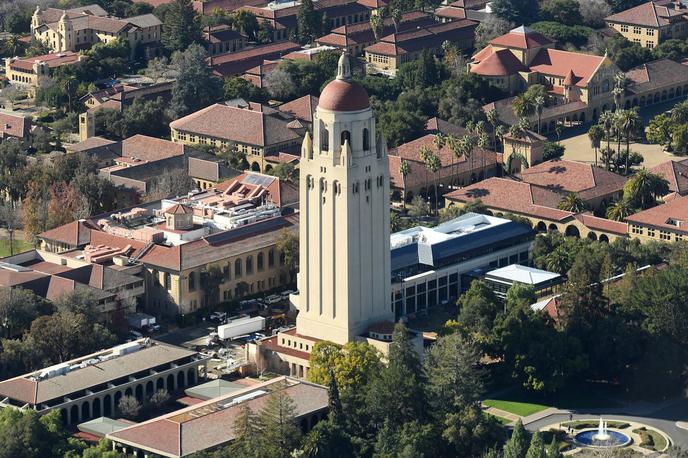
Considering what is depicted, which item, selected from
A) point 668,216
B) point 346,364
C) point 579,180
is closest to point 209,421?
point 346,364

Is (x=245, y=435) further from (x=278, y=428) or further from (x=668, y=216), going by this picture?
(x=668, y=216)

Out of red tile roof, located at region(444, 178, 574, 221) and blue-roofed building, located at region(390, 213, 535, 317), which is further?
red tile roof, located at region(444, 178, 574, 221)

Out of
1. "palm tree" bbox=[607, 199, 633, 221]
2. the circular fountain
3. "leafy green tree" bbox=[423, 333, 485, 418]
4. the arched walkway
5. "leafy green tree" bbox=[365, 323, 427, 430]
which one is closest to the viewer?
"leafy green tree" bbox=[365, 323, 427, 430]

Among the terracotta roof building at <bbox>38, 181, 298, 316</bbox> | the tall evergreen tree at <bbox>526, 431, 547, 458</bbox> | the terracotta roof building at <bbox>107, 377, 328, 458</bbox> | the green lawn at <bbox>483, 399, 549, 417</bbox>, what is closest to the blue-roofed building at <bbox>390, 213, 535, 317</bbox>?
the terracotta roof building at <bbox>38, 181, 298, 316</bbox>

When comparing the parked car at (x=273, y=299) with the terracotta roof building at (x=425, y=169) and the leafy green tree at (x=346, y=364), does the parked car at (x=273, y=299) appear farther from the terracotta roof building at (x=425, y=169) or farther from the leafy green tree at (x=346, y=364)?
the terracotta roof building at (x=425, y=169)

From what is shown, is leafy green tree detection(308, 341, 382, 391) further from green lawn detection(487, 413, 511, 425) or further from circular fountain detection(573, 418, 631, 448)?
circular fountain detection(573, 418, 631, 448)
